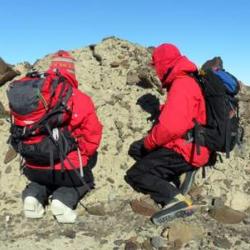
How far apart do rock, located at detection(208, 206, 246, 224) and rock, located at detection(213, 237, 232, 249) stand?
584mm

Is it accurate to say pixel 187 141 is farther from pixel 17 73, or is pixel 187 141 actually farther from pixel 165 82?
pixel 17 73

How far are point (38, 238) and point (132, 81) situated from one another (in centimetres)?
406

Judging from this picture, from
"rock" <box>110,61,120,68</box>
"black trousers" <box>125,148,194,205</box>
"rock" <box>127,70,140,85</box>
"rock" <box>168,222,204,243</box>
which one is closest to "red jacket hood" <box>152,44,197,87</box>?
"black trousers" <box>125,148,194,205</box>

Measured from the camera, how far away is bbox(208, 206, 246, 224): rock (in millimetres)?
7703

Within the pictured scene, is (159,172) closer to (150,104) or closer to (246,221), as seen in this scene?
(246,221)

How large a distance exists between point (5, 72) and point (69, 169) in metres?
3.98

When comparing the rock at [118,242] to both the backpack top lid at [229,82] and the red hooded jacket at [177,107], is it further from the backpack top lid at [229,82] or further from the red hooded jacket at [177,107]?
the backpack top lid at [229,82]

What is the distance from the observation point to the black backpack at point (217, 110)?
749 cm

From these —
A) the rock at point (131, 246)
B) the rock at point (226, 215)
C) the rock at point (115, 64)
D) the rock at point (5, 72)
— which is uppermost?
the rock at point (115, 64)

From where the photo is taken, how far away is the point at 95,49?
36.9 feet

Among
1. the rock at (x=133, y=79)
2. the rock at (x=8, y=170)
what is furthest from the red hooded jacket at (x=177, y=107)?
the rock at (x=8, y=170)

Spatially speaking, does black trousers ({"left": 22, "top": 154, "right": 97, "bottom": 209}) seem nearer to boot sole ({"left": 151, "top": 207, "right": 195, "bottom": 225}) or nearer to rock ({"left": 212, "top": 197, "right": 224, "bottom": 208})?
boot sole ({"left": 151, "top": 207, "right": 195, "bottom": 225})

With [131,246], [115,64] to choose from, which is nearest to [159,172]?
[131,246]

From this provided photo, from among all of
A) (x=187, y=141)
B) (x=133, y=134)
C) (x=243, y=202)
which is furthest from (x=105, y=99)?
(x=243, y=202)
